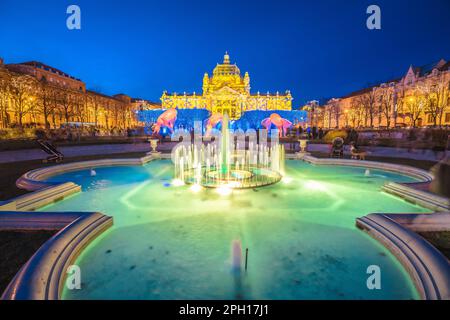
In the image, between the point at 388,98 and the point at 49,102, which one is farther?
the point at 388,98

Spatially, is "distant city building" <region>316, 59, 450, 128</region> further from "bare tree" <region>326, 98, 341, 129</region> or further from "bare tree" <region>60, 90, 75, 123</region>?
"bare tree" <region>60, 90, 75, 123</region>

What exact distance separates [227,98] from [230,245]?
8176cm

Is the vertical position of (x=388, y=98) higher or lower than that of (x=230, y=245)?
higher

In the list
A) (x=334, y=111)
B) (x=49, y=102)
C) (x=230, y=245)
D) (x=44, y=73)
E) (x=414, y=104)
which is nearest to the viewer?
(x=230, y=245)

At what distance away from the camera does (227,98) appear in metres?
82.6

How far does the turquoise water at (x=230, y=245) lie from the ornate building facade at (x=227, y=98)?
7661 centimetres

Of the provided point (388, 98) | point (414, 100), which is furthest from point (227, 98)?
point (414, 100)

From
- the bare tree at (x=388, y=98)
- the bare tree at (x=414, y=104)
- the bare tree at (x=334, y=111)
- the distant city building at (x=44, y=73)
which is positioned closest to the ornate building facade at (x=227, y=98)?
the bare tree at (x=334, y=111)

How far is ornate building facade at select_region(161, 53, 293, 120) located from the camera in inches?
3265

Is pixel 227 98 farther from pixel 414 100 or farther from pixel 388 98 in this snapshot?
pixel 414 100

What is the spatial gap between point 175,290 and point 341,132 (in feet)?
80.4
